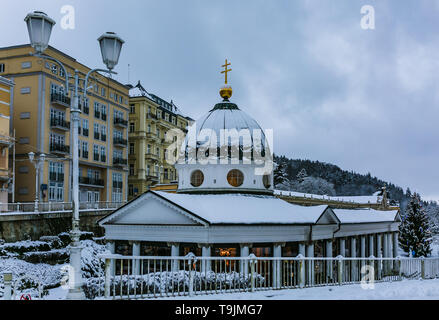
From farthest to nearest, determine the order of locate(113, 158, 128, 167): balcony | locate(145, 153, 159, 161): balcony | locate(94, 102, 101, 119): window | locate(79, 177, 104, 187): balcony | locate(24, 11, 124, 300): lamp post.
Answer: locate(145, 153, 159, 161): balcony → locate(113, 158, 128, 167): balcony → locate(94, 102, 101, 119): window → locate(79, 177, 104, 187): balcony → locate(24, 11, 124, 300): lamp post

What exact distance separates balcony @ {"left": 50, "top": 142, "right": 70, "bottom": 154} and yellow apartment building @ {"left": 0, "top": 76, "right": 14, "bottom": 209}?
503 centimetres

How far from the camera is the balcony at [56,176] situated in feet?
146

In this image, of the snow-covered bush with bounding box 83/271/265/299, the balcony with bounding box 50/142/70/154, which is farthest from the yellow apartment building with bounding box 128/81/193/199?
the snow-covered bush with bounding box 83/271/265/299

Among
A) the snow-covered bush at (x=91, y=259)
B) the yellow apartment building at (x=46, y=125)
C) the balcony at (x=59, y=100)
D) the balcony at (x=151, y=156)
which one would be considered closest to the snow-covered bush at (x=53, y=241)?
the snow-covered bush at (x=91, y=259)

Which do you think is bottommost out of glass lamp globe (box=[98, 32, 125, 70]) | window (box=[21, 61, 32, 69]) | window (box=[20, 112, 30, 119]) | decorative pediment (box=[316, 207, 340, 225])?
decorative pediment (box=[316, 207, 340, 225])

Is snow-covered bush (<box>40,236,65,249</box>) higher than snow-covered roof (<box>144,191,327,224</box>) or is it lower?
lower

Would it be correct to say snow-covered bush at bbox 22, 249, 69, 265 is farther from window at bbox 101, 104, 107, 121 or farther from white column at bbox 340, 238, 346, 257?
window at bbox 101, 104, 107, 121

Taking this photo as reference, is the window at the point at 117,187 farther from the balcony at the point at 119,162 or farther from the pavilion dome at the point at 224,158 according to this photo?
the pavilion dome at the point at 224,158

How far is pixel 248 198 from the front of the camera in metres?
30.0

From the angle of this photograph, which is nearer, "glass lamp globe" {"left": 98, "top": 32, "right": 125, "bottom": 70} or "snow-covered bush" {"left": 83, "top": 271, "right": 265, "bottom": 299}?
"snow-covered bush" {"left": 83, "top": 271, "right": 265, "bottom": 299}

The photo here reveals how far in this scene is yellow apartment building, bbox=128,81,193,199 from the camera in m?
64.8

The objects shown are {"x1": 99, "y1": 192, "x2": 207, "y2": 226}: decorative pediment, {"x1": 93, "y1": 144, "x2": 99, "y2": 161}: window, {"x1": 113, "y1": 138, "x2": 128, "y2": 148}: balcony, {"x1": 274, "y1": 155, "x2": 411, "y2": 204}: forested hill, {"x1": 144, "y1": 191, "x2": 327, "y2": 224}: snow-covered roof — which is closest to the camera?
{"x1": 99, "y1": 192, "x2": 207, "y2": 226}: decorative pediment
